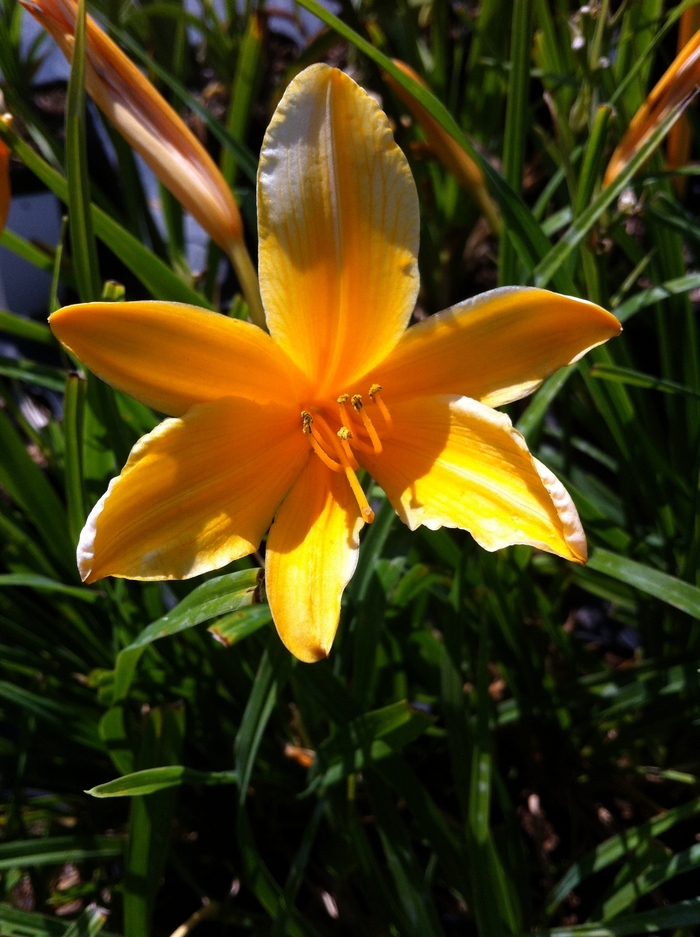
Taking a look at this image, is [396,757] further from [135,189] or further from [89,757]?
[135,189]

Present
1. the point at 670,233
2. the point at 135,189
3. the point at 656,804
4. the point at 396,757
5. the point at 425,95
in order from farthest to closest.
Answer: the point at 135,189
the point at 656,804
the point at 670,233
the point at 396,757
the point at 425,95

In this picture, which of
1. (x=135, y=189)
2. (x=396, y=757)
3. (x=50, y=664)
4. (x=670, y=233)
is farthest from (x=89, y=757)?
(x=670, y=233)

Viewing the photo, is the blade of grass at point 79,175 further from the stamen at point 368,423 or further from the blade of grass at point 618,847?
the blade of grass at point 618,847

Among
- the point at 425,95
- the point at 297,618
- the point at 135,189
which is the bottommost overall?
the point at 297,618

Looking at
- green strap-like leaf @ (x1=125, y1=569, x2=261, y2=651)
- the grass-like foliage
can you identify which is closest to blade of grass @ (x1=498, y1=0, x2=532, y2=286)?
the grass-like foliage

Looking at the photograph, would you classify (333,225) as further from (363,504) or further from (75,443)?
(75,443)

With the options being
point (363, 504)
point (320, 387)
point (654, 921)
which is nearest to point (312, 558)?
point (363, 504)

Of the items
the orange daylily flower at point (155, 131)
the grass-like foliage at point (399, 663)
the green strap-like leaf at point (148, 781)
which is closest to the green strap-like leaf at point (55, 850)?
the grass-like foliage at point (399, 663)
